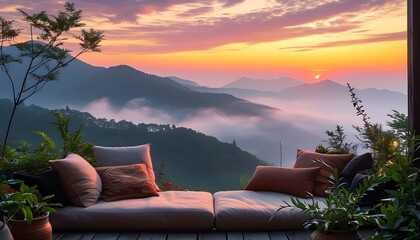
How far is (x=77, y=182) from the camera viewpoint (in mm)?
4418

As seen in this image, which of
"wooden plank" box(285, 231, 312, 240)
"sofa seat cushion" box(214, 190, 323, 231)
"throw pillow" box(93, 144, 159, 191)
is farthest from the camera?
"throw pillow" box(93, 144, 159, 191)

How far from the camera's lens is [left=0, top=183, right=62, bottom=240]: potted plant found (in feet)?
11.6

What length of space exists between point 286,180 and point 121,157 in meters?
1.80

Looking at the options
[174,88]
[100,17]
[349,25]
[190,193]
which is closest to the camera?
[190,193]

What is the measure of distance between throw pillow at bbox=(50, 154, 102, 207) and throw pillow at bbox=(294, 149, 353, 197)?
7.14ft

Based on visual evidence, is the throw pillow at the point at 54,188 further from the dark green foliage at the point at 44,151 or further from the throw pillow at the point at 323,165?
the throw pillow at the point at 323,165

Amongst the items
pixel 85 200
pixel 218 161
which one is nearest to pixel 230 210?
pixel 85 200

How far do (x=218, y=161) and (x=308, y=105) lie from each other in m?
1.67

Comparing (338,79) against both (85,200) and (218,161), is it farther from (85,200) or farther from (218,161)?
(85,200)

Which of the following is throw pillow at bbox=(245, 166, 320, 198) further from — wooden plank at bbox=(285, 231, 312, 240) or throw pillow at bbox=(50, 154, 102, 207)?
throw pillow at bbox=(50, 154, 102, 207)

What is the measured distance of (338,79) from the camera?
22.1 feet

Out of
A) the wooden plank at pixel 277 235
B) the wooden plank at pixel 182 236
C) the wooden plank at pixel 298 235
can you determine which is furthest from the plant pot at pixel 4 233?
the wooden plank at pixel 298 235

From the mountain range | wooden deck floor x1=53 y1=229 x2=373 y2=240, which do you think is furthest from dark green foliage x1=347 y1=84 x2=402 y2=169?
the mountain range

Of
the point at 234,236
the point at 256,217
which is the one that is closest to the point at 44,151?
the point at 234,236
